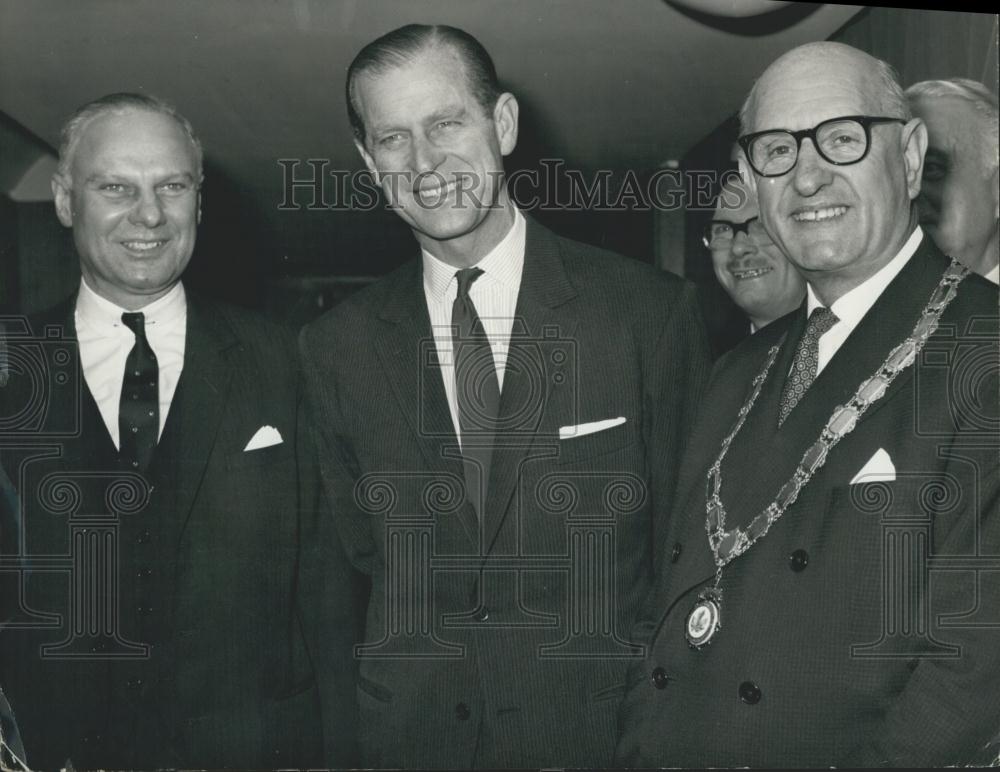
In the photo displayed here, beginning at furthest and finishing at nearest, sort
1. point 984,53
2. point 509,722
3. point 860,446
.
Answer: point 984,53 < point 509,722 < point 860,446

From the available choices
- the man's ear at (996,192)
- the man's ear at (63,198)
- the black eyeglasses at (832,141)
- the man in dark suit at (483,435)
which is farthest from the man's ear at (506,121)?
the man's ear at (996,192)

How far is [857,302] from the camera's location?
1.99 metres

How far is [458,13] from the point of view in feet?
7.24

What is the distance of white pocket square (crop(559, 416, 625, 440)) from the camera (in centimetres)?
214

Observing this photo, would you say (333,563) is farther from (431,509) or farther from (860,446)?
(860,446)

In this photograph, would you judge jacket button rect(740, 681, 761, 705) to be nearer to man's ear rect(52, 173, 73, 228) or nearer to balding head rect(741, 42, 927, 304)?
balding head rect(741, 42, 927, 304)

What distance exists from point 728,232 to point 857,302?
1.02 ft

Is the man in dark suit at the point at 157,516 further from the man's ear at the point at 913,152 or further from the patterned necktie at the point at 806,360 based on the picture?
the man's ear at the point at 913,152

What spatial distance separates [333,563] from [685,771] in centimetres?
74

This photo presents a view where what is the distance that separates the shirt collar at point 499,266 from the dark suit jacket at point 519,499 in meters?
0.02

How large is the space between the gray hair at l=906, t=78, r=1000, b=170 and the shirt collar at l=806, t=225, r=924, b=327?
1.34 ft

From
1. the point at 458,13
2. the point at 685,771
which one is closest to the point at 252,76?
the point at 458,13

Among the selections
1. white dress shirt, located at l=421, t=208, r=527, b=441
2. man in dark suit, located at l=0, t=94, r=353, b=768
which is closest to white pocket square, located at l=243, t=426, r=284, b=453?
man in dark suit, located at l=0, t=94, r=353, b=768

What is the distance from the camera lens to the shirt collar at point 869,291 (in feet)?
6.52
